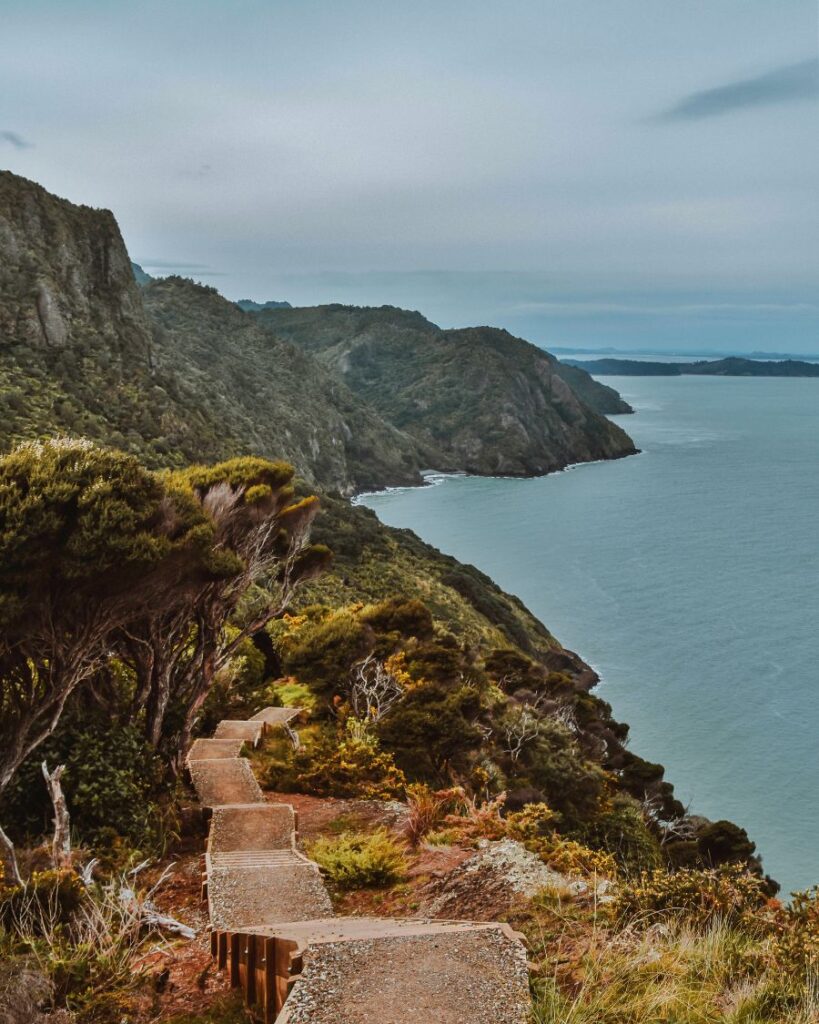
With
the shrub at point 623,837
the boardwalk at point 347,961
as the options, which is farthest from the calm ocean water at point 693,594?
the boardwalk at point 347,961

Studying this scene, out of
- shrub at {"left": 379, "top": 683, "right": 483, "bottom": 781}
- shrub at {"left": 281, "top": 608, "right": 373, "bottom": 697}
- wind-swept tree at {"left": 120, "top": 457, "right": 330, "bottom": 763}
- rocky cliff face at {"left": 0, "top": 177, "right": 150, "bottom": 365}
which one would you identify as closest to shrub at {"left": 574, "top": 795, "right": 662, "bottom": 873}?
shrub at {"left": 379, "top": 683, "right": 483, "bottom": 781}

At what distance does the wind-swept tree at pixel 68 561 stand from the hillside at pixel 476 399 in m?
126

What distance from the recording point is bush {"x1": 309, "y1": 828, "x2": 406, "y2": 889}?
7.18m

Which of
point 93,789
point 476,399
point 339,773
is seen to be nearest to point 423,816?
point 339,773

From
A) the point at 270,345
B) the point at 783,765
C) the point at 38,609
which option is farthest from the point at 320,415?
the point at 38,609

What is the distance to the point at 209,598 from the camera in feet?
33.2

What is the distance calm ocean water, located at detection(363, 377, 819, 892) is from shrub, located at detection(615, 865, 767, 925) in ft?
72.1

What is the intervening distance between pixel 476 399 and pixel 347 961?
15256 cm

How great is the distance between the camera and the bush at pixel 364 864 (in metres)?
7.18

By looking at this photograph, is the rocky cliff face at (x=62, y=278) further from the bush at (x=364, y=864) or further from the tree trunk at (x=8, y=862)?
the bush at (x=364, y=864)

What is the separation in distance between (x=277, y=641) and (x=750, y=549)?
2402 inches

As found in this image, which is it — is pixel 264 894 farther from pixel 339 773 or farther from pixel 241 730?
pixel 241 730

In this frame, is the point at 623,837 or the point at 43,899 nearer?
the point at 43,899

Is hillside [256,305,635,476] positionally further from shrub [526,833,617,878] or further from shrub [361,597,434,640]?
shrub [526,833,617,878]
